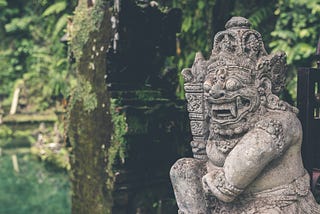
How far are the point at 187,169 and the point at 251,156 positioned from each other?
0.52m

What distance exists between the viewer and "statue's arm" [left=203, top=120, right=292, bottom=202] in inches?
141

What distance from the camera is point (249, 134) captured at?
12.0 ft

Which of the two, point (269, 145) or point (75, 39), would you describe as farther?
point (75, 39)

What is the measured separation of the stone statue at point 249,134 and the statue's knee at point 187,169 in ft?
0.33

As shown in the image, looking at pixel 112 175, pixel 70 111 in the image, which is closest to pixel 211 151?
pixel 112 175

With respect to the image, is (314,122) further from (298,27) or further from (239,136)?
(298,27)

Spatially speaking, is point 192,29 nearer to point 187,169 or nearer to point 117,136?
point 117,136

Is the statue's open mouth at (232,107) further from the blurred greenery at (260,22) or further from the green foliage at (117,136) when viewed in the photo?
the blurred greenery at (260,22)

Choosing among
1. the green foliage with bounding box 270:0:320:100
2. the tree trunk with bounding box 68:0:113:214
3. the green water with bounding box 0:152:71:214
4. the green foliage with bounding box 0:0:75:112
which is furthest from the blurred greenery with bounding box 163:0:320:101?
the green foliage with bounding box 0:0:75:112

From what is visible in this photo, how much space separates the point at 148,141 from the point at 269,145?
7.77 feet

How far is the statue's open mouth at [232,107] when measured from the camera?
3.71 metres

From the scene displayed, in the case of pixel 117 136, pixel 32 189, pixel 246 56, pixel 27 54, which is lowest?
pixel 32 189

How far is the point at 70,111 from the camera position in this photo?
6309 mm

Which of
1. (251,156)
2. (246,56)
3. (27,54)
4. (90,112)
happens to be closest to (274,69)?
(246,56)
